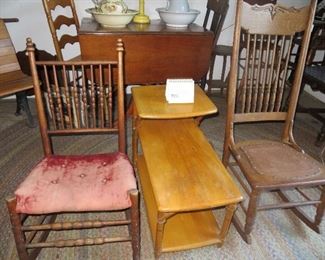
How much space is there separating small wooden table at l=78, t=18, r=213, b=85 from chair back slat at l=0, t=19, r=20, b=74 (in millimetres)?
667

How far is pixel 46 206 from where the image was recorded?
113cm

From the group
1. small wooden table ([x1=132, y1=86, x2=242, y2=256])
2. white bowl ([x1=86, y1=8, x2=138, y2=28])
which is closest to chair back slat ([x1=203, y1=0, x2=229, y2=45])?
white bowl ([x1=86, y1=8, x2=138, y2=28])

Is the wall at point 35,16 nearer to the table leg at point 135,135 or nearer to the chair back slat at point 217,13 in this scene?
the chair back slat at point 217,13

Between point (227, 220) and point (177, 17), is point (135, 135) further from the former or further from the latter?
point (177, 17)

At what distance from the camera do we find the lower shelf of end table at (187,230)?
139 centimetres

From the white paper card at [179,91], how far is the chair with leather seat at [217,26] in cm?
123

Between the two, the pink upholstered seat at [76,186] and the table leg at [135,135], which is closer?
the pink upholstered seat at [76,186]

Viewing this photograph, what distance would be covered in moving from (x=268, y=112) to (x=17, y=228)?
139cm

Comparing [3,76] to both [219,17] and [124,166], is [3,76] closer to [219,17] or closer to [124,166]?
[124,166]

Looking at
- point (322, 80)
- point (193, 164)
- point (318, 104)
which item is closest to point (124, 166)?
point (193, 164)

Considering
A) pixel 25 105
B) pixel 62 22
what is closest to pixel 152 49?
pixel 62 22

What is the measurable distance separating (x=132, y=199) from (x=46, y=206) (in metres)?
0.34

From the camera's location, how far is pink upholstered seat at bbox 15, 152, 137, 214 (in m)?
1.13

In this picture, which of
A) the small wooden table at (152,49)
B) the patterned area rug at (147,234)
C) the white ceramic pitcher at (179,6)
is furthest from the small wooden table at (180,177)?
the white ceramic pitcher at (179,6)
